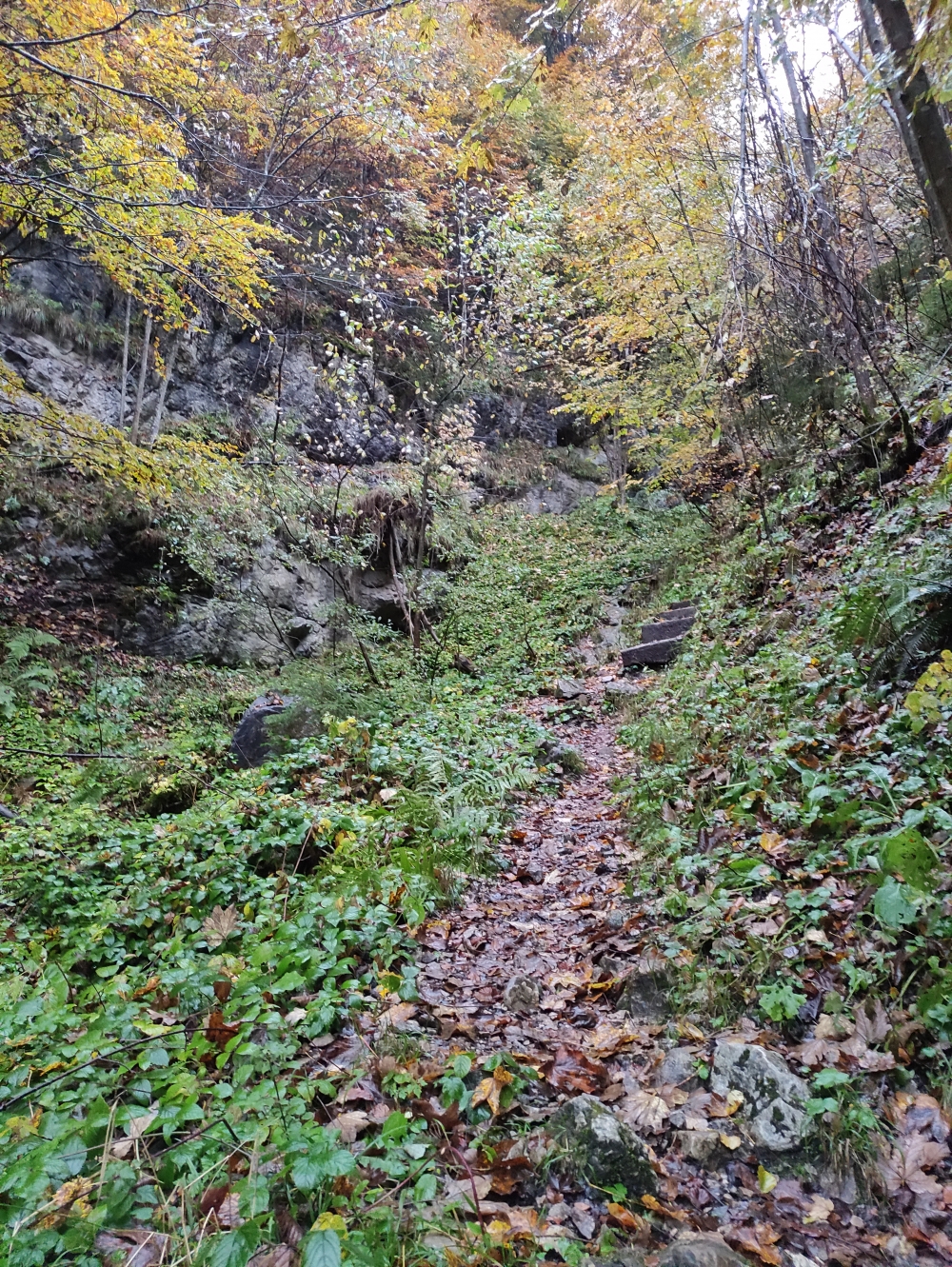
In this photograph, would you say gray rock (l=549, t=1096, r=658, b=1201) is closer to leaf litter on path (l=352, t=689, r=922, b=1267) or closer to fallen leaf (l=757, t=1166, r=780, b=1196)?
leaf litter on path (l=352, t=689, r=922, b=1267)

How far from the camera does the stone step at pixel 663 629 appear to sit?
945 cm

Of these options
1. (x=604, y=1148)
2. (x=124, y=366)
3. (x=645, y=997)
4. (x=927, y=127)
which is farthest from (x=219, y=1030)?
(x=124, y=366)

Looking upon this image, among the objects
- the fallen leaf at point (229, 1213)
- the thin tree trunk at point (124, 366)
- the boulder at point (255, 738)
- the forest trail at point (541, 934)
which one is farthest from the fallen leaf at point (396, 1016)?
the thin tree trunk at point (124, 366)

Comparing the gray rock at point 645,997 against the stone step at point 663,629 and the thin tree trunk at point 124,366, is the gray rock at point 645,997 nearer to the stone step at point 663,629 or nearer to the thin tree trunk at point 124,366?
the stone step at point 663,629

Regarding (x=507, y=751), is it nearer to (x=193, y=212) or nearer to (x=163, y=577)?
(x=193, y=212)

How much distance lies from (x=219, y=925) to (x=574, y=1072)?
215cm

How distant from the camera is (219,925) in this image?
371cm

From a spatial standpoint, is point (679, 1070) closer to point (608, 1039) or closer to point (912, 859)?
point (608, 1039)

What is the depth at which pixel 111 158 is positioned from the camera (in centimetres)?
631

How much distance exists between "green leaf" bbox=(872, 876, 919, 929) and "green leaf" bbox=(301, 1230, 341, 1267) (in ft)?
7.20

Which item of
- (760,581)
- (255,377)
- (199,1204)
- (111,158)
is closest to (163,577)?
(255,377)

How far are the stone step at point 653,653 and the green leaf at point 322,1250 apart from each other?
7.92 m

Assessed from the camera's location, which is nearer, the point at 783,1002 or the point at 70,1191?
the point at 70,1191

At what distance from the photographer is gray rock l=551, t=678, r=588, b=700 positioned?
8766 millimetres
